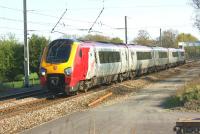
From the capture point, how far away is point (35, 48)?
63031mm

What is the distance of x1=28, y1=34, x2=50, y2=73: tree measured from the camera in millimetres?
60941


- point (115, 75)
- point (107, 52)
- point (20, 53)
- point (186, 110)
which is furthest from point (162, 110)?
point (20, 53)

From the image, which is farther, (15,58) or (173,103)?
(15,58)

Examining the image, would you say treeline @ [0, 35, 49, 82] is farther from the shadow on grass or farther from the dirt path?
the dirt path

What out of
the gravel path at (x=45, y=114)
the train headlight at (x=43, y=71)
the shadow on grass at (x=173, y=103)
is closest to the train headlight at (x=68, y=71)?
the train headlight at (x=43, y=71)

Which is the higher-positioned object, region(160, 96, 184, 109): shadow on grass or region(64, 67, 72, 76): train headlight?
region(64, 67, 72, 76): train headlight

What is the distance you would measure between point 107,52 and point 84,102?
31.1 ft

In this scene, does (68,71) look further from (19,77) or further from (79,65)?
(19,77)

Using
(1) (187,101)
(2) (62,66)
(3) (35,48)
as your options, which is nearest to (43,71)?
(2) (62,66)

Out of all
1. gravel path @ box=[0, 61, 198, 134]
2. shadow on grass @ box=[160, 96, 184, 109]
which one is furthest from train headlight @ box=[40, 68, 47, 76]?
shadow on grass @ box=[160, 96, 184, 109]

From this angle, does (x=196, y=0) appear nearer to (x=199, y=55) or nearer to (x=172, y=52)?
(x=172, y=52)

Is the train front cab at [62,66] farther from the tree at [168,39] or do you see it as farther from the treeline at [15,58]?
the tree at [168,39]

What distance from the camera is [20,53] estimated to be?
6216 centimetres

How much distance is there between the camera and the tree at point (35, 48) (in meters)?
60.9
